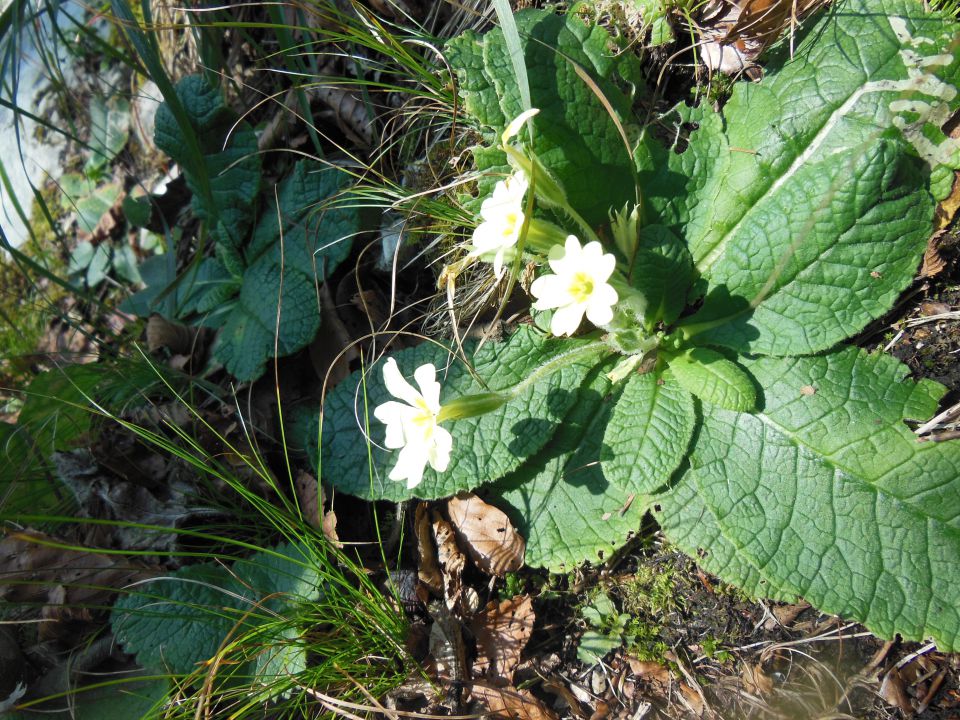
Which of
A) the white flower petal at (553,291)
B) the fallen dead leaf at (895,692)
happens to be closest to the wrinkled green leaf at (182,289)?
the white flower petal at (553,291)

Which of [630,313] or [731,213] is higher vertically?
[731,213]

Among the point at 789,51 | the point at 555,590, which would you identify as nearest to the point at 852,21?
the point at 789,51

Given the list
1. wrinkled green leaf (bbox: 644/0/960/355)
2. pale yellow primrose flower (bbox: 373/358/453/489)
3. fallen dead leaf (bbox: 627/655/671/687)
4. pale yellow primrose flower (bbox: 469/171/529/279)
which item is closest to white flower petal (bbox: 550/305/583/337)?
pale yellow primrose flower (bbox: 469/171/529/279)

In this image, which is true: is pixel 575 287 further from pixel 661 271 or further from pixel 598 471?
pixel 598 471

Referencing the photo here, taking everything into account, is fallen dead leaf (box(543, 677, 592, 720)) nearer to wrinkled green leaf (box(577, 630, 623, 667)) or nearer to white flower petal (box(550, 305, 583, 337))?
wrinkled green leaf (box(577, 630, 623, 667))

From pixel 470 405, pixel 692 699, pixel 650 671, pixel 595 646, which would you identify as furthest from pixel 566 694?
pixel 470 405

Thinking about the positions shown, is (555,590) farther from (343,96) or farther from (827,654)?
(343,96)
